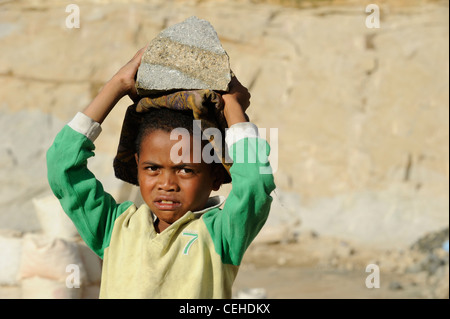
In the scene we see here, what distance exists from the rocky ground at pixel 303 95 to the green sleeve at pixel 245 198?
7.01 meters

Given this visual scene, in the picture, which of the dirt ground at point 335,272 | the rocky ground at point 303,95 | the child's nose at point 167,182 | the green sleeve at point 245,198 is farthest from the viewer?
the rocky ground at point 303,95

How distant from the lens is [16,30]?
369 inches

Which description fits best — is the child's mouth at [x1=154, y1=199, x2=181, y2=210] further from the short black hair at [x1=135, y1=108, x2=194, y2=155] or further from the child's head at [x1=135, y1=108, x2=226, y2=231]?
the short black hair at [x1=135, y1=108, x2=194, y2=155]

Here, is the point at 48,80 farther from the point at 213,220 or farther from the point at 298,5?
the point at 213,220

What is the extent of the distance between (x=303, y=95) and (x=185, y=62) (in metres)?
7.81

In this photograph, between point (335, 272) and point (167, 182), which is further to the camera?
point (335, 272)

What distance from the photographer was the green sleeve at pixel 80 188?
5.87 feet

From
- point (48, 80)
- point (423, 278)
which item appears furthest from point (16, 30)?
point (423, 278)

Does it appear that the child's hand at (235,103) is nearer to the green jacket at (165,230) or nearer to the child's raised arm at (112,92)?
the green jacket at (165,230)

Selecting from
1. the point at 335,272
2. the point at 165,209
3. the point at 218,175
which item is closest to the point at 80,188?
the point at 165,209

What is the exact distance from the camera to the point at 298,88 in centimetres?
954

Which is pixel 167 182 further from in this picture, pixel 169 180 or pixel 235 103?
pixel 235 103

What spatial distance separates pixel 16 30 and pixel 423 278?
6087 mm

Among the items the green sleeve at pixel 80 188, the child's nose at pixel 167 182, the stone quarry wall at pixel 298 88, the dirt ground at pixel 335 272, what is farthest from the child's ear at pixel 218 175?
the stone quarry wall at pixel 298 88
